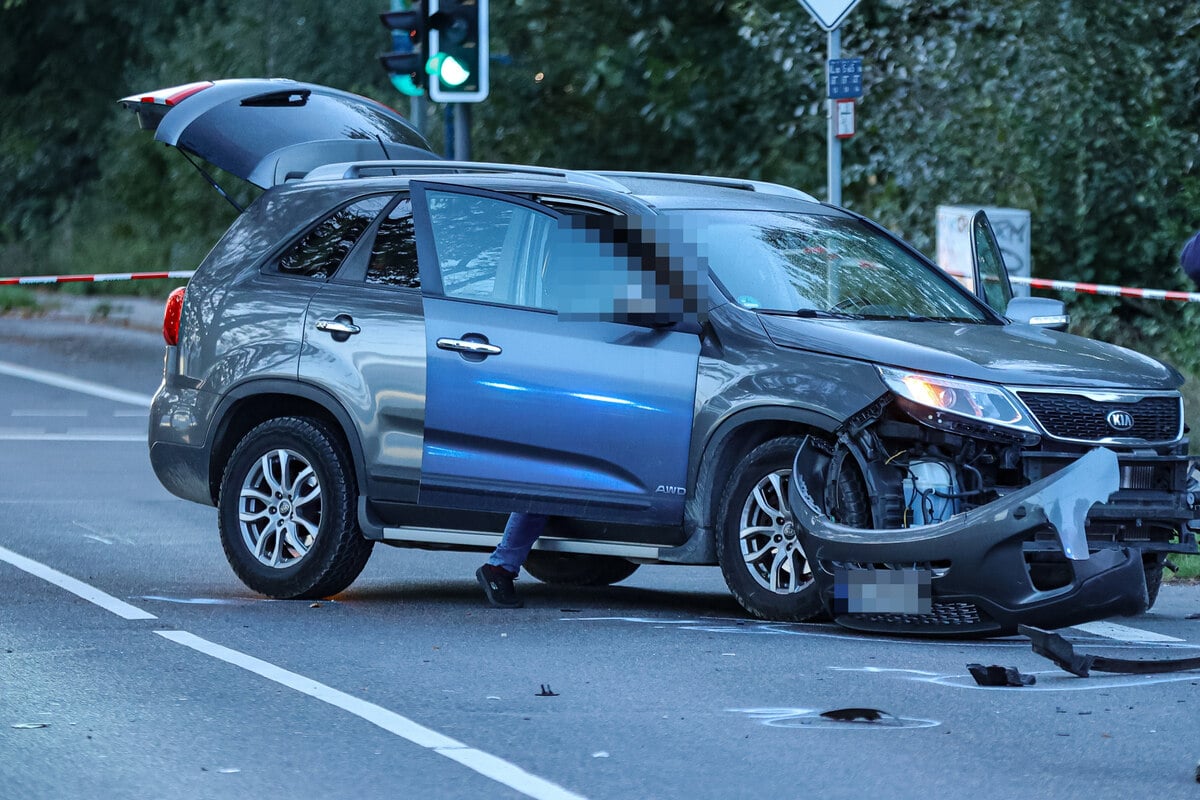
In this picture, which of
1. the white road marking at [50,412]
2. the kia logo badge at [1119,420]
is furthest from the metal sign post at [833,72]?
the white road marking at [50,412]

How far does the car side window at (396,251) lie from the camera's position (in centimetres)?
934

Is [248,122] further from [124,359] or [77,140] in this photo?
[77,140]

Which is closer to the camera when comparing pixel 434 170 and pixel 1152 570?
pixel 1152 570

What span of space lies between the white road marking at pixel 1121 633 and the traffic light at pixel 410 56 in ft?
30.2

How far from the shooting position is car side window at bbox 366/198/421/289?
30.7 ft

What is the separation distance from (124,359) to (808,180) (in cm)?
712

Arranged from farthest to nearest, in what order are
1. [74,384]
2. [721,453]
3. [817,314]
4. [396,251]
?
[74,384]
[396,251]
[817,314]
[721,453]

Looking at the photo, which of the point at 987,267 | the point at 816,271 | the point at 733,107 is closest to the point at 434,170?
the point at 816,271

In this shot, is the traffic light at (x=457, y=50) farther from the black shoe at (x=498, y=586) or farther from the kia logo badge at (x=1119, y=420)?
the kia logo badge at (x=1119, y=420)

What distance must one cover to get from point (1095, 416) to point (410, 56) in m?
9.89

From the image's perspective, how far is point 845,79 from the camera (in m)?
13.9

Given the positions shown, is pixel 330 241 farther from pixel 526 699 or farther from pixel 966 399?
pixel 526 699

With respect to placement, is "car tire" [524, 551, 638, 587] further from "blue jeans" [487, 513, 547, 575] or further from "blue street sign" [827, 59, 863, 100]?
"blue street sign" [827, 59, 863, 100]

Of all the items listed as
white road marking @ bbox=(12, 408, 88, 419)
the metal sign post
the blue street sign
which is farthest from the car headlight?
white road marking @ bbox=(12, 408, 88, 419)
